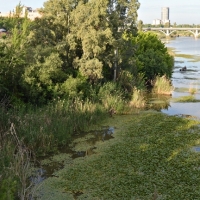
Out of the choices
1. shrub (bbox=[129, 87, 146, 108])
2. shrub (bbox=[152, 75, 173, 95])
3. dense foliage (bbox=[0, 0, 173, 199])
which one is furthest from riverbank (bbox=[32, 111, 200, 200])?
shrub (bbox=[152, 75, 173, 95])

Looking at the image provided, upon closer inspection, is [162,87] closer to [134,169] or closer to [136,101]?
[136,101]

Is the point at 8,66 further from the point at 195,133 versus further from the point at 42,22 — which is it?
the point at 195,133

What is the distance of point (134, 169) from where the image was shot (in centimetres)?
729

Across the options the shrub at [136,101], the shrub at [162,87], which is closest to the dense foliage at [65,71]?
the shrub at [136,101]

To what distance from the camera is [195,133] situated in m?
10.2

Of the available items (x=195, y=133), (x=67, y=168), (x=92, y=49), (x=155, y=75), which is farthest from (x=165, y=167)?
(x=155, y=75)

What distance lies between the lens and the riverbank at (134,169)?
623 centimetres

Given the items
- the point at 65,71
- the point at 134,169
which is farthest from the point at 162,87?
the point at 134,169

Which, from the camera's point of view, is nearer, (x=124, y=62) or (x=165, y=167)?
(x=165, y=167)

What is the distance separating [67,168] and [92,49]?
21.0 feet

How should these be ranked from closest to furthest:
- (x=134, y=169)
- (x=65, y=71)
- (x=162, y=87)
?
(x=134, y=169), (x=65, y=71), (x=162, y=87)

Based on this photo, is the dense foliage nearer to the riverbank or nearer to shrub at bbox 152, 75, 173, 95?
the riverbank

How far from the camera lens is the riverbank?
20.5 ft

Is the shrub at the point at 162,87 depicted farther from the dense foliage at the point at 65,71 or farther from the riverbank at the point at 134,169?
the riverbank at the point at 134,169
